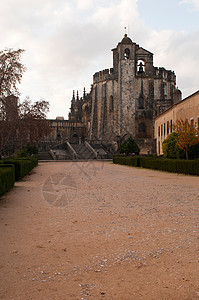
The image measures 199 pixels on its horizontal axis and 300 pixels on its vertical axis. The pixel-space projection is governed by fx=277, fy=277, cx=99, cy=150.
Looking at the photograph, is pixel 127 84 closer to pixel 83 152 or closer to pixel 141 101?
pixel 141 101

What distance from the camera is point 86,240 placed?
4.11 meters

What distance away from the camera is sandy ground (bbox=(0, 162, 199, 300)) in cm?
265

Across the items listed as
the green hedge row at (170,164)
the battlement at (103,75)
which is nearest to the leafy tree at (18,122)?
the green hedge row at (170,164)

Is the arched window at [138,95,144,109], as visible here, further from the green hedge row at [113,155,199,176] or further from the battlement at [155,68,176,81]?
the green hedge row at [113,155,199,176]

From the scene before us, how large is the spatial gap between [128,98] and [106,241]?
46266 mm

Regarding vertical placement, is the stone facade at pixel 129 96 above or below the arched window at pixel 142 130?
above

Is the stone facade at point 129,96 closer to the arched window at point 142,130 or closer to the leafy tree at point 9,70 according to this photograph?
the arched window at point 142,130

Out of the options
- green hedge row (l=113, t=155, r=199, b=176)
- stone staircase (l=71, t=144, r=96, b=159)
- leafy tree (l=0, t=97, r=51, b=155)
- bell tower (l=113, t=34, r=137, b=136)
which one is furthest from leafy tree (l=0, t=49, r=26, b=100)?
bell tower (l=113, t=34, r=137, b=136)

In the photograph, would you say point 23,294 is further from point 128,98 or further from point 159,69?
point 159,69

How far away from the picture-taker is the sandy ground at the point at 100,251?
104 inches

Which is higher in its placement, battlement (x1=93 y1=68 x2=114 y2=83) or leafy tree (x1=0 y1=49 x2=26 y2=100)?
battlement (x1=93 y1=68 x2=114 y2=83)

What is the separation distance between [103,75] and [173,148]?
118 ft

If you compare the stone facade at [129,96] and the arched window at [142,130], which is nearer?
the stone facade at [129,96]

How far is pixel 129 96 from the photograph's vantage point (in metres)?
48.9
